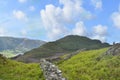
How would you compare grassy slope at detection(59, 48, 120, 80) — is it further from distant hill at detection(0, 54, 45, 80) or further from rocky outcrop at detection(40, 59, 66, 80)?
rocky outcrop at detection(40, 59, 66, 80)

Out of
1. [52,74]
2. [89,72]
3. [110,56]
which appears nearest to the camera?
[52,74]

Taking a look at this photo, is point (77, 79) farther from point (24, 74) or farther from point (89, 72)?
point (24, 74)

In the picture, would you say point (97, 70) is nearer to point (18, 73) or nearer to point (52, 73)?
point (18, 73)

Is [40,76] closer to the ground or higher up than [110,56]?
closer to the ground

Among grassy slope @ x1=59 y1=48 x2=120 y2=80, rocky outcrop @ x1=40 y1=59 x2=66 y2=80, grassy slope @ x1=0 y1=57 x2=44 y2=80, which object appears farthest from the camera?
grassy slope @ x1=0 y1=57 x2=44 y2=80

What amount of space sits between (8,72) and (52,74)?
16.3m

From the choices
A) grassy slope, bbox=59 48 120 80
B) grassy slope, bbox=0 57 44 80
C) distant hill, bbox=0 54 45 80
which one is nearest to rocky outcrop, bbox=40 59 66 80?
grassy slope, bbox=59 48 120 80

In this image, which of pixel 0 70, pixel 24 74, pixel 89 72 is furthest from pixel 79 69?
pixel 0 70

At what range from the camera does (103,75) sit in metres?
40.4

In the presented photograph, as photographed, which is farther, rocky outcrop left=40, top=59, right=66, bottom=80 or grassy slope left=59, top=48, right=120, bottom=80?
grassy slope left=59, top=48, right=120, bottom=80

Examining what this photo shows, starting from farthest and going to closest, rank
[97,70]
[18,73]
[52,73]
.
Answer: [18,73] → [97,70] → [52,73]

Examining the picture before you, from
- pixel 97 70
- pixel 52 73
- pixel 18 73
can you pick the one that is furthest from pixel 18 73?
pixel 52 73

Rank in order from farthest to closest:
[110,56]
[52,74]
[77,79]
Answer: [110,56] → [77,79] → [52,74]

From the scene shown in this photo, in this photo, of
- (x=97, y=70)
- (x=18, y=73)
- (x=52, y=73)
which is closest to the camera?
(x=52, y=73)
